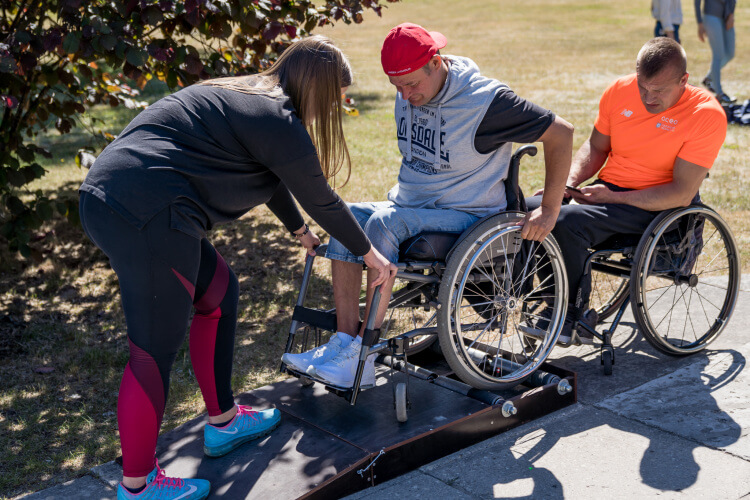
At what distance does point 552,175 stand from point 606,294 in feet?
5.93

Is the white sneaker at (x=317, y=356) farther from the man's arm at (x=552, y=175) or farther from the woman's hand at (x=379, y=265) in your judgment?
the man's arm at (x=552, y=175)

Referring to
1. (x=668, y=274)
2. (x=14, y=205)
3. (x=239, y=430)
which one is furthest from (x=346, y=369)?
(x=14, y=205)

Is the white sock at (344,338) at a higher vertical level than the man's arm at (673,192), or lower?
lower

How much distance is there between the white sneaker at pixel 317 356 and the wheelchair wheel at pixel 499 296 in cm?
41

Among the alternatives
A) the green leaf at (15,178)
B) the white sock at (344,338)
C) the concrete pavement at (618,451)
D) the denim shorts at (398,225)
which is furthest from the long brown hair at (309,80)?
the green leaf at (15,178)

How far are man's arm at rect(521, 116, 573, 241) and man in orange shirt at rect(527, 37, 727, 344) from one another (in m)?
0.35

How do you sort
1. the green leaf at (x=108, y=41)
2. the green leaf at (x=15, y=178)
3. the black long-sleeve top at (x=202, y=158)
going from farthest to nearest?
the green leaf at (x=15, y=178) < the green leaf at (x=108, y=41) < the black long-sleeve top at (x=202, y=158)

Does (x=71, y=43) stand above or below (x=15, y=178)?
above

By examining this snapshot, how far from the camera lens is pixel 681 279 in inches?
151

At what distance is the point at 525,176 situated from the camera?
783 centimetres

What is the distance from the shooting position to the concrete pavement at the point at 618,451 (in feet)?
9.45

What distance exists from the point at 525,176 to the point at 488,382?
15.5 ft

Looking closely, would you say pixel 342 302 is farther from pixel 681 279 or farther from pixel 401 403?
pixel 681 279

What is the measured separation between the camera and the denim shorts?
3246mm
